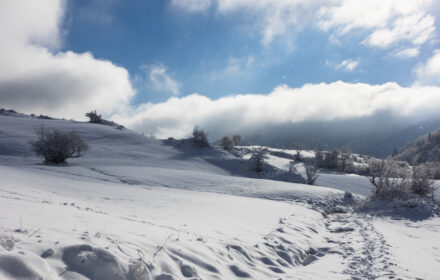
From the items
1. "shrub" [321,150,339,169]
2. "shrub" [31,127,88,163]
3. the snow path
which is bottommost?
the snow path

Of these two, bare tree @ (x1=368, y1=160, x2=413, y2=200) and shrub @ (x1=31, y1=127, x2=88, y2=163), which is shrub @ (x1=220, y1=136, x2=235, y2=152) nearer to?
shrub @ (x1=31, y1=127, x2=88, y2=163)

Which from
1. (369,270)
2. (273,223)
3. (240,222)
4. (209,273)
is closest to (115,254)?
(209,273)

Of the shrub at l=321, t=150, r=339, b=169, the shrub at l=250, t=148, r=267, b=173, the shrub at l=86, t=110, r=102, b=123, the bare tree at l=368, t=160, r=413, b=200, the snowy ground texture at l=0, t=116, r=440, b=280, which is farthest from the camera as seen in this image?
the shrub at l=86, t=110, r=102, b=123

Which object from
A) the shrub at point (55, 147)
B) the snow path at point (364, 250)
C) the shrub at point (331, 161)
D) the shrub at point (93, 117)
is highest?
the shrub at point (93, 117)

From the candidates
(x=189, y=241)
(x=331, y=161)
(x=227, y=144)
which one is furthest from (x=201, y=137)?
(x=189, y=241)

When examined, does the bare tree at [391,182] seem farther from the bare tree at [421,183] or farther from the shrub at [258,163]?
the shrub at [258,163]

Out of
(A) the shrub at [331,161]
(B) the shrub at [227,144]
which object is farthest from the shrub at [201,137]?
(A) the shrub at [331,161]

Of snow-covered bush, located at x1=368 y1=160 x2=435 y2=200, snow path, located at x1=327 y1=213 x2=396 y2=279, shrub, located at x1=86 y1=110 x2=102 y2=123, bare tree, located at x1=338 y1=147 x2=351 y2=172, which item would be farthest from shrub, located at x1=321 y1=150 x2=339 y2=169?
shrub, located at x1=86 y1=110 x2=102 y2=123

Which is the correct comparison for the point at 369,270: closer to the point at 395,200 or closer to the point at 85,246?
the point at 85,246

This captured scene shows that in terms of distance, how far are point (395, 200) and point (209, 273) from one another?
15282mm

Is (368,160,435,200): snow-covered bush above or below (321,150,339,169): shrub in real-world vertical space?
below

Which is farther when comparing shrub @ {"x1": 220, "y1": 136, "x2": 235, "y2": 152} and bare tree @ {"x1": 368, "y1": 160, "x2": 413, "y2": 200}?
shrub @ {"x1": 220, "y1": 136, "x2": 235, "y2": 152}

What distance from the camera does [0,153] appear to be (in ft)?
98.7

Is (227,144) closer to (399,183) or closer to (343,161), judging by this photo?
(343,161)
